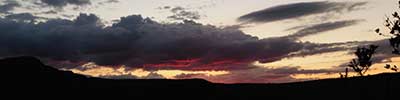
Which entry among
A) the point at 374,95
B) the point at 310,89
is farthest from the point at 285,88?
the point at 374,95

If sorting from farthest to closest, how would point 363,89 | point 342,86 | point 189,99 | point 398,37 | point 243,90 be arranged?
1. point 243,90
2. point 342,86
3. point 363,89
4. point 189,99
5. point 398,37

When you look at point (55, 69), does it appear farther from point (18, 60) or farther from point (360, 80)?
point (360, 80)

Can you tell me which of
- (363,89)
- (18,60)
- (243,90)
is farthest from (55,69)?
(363,89)

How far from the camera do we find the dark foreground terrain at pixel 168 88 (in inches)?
2847

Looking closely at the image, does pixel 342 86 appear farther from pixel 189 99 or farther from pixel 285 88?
pixel 189 99

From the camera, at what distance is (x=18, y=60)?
7638 centimetres

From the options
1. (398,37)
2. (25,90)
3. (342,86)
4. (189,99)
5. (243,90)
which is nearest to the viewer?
(398,37)

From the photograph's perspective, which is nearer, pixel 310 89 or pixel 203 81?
pixel 203 81

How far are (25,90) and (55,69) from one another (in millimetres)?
11683

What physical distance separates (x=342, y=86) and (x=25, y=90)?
50.4 metres

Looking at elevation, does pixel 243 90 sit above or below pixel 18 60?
below

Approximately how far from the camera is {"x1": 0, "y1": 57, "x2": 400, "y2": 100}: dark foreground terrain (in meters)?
72.3

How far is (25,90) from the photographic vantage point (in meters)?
69.3

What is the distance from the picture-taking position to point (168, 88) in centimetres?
8025
